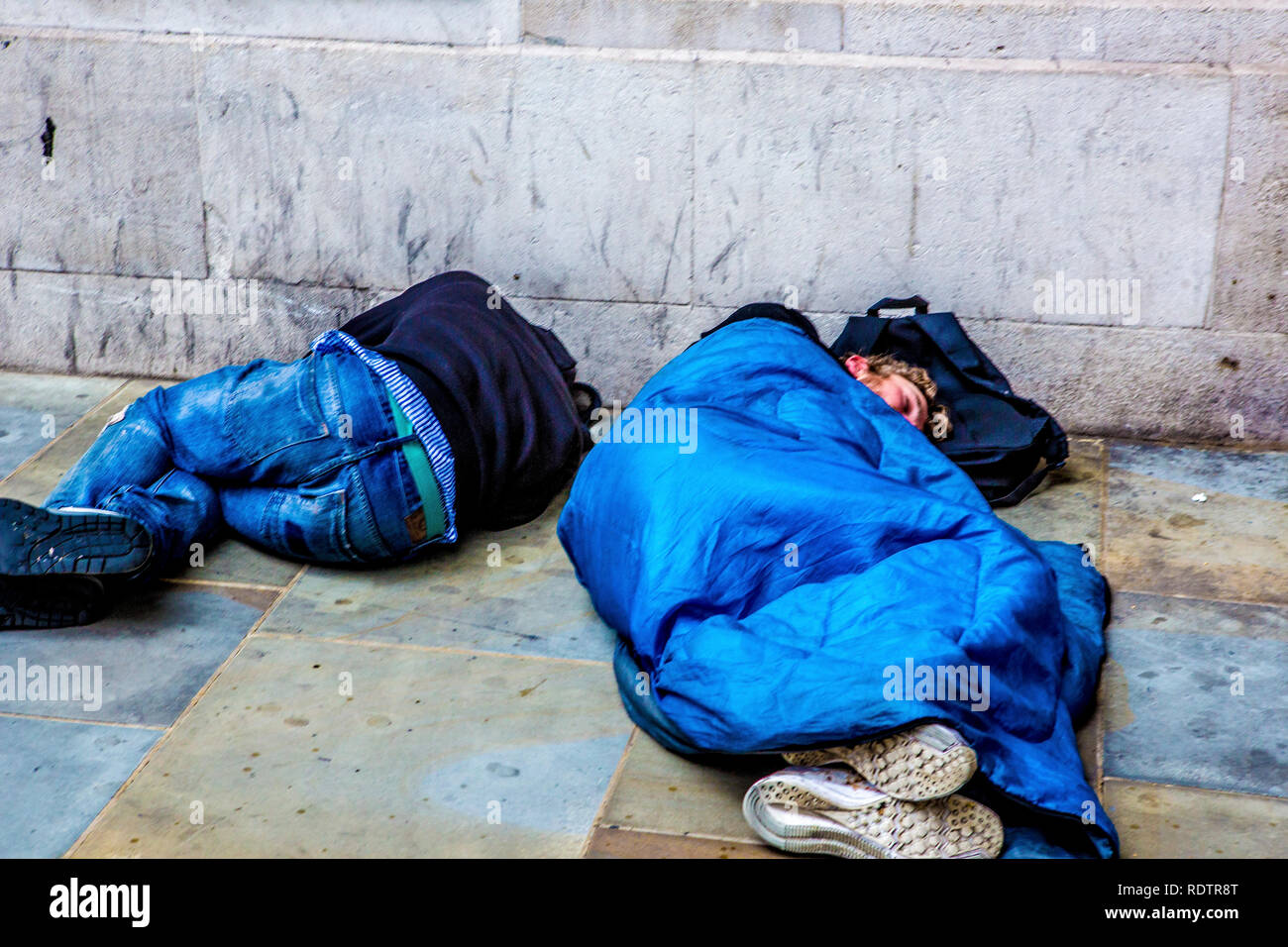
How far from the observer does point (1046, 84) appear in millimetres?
3959

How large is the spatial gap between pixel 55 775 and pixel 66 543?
0.54 meters

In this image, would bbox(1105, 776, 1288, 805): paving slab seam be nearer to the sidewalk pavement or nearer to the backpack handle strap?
the sidewalk pavement

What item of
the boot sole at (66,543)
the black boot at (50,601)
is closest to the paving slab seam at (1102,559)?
the boot sole at (66,543)

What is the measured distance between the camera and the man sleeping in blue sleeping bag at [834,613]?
2.48 m

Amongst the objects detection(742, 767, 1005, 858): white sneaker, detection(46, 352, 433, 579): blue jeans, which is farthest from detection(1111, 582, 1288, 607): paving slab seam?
detection(46, 352, 433, 579): blue jeans

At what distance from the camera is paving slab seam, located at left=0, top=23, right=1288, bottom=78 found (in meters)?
3.92

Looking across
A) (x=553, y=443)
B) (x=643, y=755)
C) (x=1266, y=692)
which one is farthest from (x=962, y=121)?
(x=643, y=755)

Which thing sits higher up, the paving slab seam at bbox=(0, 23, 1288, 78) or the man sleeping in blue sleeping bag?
the paving slab seam at bbox=(0, 23, 1288, 78)

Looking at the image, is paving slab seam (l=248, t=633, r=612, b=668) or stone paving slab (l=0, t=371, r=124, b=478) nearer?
paving slab seam (l=248, t=633, r=612, b=668)

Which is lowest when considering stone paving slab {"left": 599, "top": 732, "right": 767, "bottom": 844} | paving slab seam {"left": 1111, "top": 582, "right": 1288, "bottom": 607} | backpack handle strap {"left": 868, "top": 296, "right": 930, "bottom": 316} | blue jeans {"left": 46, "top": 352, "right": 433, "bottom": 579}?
stone paving slab {"left": 599, "top": 732, "right": 767, "bottom": 844}

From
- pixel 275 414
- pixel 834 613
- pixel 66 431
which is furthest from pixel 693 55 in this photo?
pixel 66 431

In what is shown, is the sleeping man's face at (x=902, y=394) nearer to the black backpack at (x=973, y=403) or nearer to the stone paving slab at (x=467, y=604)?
the black backpack at (x=973, y=403)

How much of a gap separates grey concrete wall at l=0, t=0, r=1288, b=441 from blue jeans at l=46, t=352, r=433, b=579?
111cm

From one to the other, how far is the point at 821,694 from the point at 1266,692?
3.91 feet
